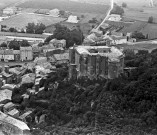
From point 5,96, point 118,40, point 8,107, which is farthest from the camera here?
point 118,40

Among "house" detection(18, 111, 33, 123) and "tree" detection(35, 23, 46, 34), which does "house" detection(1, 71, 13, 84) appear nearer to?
"house" detection(18, 111, 33, 123)

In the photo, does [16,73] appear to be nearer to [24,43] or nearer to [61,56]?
[61,56]

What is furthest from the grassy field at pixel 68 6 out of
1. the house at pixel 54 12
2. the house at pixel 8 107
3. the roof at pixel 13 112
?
the roof at pixel 13 112

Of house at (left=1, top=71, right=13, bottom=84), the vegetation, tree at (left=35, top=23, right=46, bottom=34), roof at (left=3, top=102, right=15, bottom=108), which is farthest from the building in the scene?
tree at (left=35, top=23, right=46, bottom=34)

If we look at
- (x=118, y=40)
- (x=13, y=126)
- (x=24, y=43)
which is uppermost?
(x=118, y=40)

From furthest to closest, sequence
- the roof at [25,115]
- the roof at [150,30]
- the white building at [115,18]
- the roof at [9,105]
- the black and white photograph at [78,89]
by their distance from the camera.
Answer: the white building at [115,18] → the roof at [150,30] → the roof at [9,105] → the roof at [25,115] → the black and white photograph at [78,89]

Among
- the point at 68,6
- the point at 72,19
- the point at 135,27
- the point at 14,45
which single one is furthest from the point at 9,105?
the point at 68,6

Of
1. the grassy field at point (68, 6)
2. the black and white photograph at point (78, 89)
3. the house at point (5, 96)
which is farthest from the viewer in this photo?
the grassy field at point (68, 6)

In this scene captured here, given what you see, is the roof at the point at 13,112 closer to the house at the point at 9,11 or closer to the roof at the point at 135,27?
the roof at the point at 135,27
